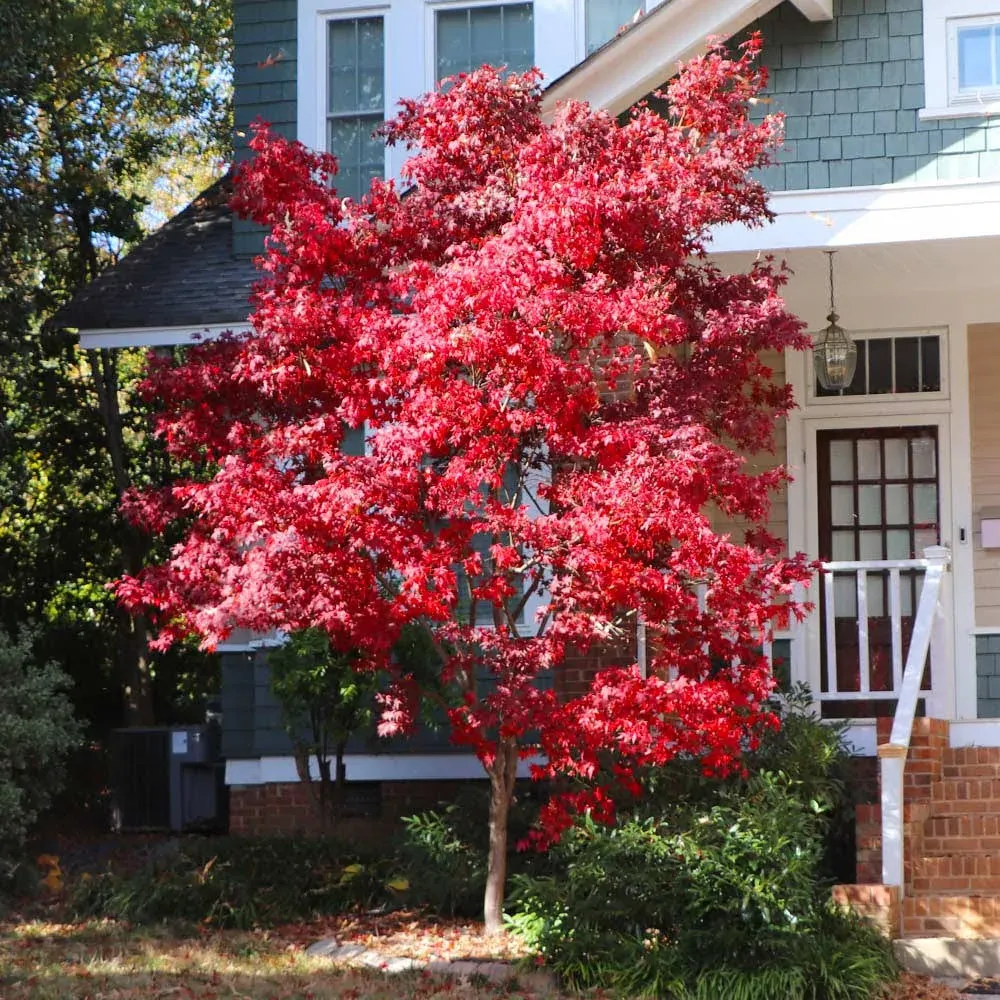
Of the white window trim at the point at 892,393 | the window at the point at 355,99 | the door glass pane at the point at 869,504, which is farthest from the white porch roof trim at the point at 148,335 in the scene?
the door glass pane at the point at 869,504

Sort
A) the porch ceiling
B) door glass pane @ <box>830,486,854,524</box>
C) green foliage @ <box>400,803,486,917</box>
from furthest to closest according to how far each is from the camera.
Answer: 1. door glass pane @ <box>830,486,854,524</box>
2. the porch ceiling
3. green foliage @ <box>400,803,486,917</box>

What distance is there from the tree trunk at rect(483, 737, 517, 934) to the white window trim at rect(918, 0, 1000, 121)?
188 inches

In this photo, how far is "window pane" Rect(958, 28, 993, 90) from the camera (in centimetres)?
952

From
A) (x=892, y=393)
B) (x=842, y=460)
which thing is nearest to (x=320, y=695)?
(x=842, y=460)

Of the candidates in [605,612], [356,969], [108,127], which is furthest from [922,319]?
[108,127]

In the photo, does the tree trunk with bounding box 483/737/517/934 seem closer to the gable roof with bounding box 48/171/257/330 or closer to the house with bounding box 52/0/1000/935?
the house with bounding box 52/0/1000/935

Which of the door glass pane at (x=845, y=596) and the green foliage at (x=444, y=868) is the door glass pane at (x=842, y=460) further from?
the green foliage at (x=444, y=868)

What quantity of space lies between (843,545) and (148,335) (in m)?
5.37

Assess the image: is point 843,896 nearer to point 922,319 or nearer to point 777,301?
point 777,301

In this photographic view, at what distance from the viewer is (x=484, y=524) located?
7.30 meters

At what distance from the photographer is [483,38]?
1215 centimetres

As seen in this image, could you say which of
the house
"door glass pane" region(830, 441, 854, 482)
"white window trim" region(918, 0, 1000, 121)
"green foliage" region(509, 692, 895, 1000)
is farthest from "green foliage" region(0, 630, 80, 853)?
"white window trim" region(918, 0, 1000, 121)

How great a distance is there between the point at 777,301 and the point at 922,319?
3587 mm

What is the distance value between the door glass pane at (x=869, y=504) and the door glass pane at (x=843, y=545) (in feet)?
0.47
